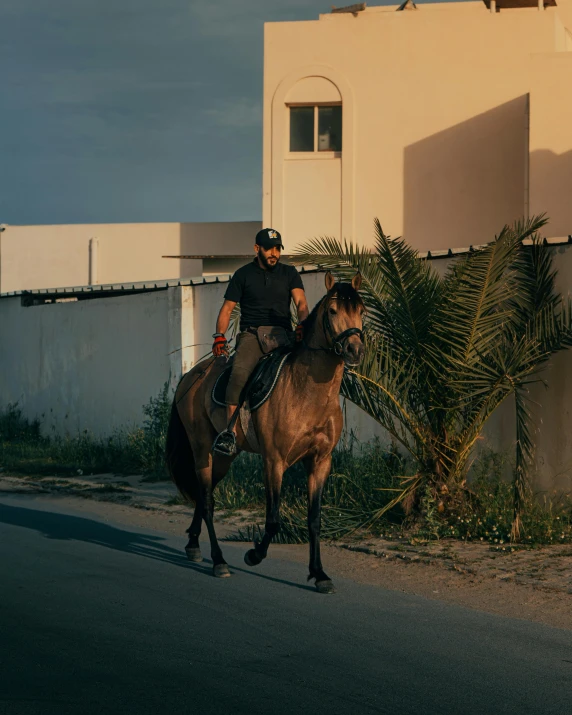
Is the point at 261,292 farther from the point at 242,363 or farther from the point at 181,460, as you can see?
the point at 181,460

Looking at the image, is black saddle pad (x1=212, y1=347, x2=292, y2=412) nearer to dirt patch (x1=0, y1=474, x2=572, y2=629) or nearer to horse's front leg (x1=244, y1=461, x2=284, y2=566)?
horse's front leg (x1=244, y1=461, x2=284, y2=566)

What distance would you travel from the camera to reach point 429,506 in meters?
10.2

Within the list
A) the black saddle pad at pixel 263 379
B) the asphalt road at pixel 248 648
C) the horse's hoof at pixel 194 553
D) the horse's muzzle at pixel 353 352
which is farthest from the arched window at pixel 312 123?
the horse's muzzle at pixel 353 352

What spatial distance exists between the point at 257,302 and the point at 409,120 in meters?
19.8

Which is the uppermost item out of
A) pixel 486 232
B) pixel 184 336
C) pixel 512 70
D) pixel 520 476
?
pixel 512 70

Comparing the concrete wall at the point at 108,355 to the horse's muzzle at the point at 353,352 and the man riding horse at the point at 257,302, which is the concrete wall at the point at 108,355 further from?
the horse's muzzle at the point at 353,352

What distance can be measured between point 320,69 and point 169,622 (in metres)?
23.1

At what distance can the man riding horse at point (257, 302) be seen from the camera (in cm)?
871

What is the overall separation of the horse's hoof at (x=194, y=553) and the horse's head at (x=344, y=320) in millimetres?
2538

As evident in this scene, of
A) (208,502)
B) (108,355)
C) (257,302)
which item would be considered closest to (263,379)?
(257,302)

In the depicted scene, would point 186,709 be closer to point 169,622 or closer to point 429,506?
point 169,622

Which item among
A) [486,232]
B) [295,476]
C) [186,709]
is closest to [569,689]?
[186,709]

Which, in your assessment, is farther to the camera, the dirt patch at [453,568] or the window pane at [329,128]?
the window pane at [329,128]

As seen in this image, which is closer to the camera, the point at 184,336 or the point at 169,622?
the point at 169,622
